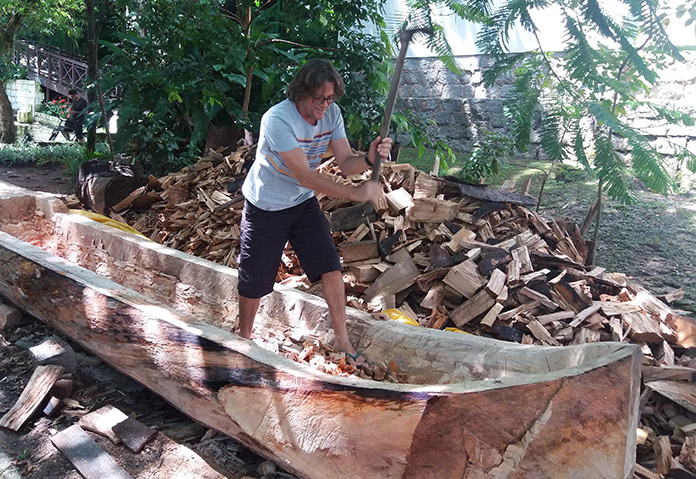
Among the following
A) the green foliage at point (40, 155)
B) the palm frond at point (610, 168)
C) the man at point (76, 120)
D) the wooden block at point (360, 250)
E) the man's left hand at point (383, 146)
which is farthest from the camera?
the man at point (76, 120)

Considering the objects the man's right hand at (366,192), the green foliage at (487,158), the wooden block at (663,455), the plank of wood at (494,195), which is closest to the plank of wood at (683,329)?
the wooden block at (663,455)

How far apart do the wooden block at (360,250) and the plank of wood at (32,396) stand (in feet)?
6.49

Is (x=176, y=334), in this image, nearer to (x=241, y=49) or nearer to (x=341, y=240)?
(x=341, y=240)

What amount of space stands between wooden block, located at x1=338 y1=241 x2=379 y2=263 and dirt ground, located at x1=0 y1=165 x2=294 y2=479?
5.49ft

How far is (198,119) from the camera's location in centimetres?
604

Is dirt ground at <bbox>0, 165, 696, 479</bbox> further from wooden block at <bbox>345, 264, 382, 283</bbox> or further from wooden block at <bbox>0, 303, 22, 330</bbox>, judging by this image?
wooden block at <bbox>345, 264, 382, 283</bbox>

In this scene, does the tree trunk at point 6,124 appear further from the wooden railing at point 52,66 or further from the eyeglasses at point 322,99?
the eyeglasses at point 322,99

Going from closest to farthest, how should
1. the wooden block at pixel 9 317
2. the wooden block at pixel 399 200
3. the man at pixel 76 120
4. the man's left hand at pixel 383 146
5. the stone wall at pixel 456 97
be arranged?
→ the man's left hand at pixel 383 146 → the wooden block at pixel 9 317 → the wooden block at pixel 399 200 → the stone wall at pixel 456 97 → the man at pixel 76 120

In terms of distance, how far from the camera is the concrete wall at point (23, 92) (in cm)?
1518

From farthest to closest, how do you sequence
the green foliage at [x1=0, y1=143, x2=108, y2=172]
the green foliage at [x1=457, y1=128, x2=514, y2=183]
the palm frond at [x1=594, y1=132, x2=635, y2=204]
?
1. the green foliage at [x1=0, y1=143, x2=108, y2=172]
2. the green foliage at [x1=457, y1=128, x2=514, y2=183]
3. the palm frond at [x1=594, y1=132, x2=635, y2=204]

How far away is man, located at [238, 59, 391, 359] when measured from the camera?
2512 millimetres

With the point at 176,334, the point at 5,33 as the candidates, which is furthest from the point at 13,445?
the point at 5,33

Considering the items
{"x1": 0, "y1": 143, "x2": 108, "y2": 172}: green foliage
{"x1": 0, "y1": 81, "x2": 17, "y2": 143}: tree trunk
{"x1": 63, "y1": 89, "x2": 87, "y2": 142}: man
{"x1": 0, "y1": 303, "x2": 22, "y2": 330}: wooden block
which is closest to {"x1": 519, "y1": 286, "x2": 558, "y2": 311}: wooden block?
{"x1": 0, "y1": 303, "x2": 22, "y2": 330}: wooden block

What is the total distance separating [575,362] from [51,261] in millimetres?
2928
